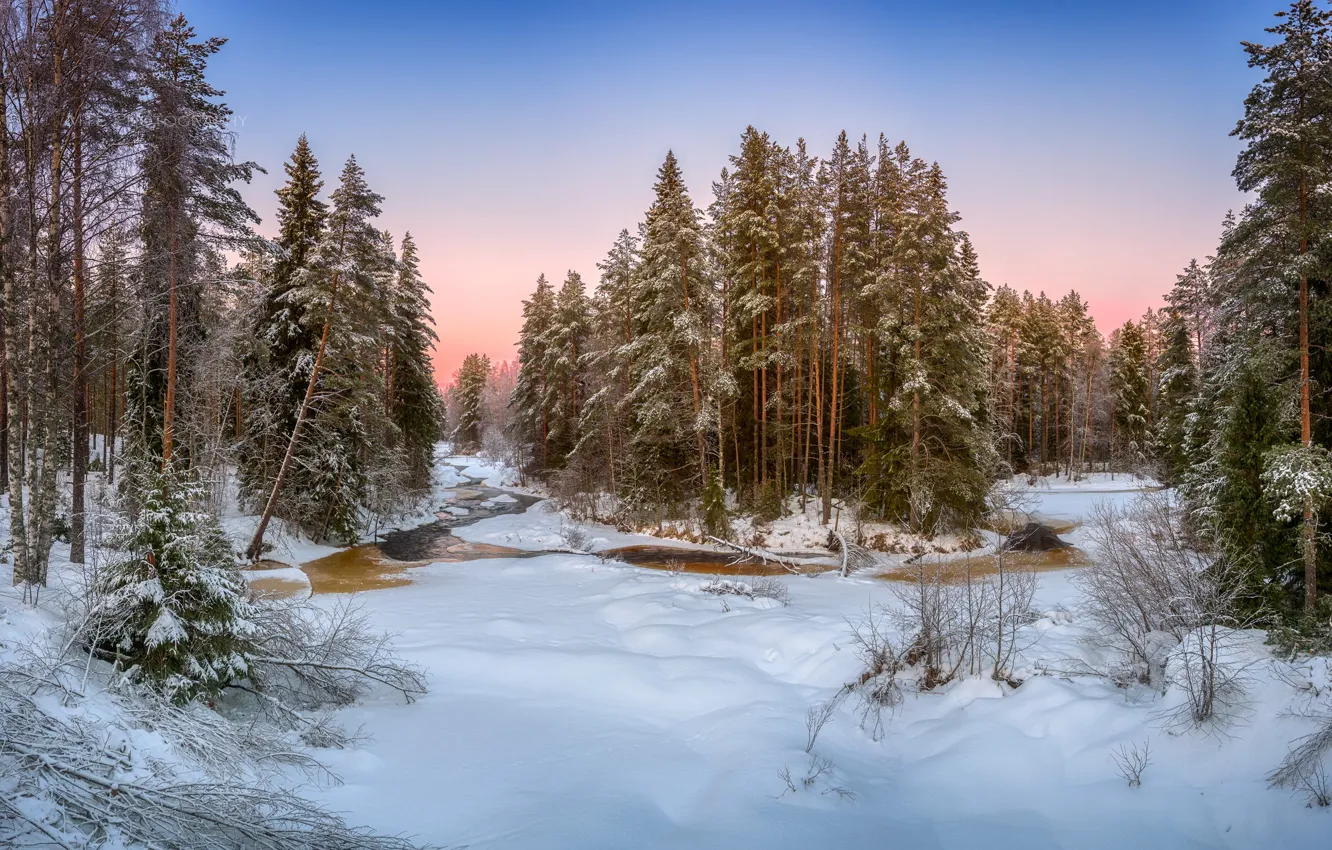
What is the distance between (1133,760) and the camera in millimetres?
6395

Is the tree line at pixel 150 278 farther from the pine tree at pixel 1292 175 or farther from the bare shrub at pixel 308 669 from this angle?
the pine tree at pixel 1292 175

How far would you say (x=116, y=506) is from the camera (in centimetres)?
813

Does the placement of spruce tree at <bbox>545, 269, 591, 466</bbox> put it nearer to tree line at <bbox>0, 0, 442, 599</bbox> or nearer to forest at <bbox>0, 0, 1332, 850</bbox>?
forest at <bbox>0, 0, 1332, 850</bbox>

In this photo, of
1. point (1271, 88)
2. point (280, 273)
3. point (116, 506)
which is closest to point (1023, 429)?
point (1271, 88)

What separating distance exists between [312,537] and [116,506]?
1594 centimetres

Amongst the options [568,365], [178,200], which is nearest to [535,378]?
[568,365]

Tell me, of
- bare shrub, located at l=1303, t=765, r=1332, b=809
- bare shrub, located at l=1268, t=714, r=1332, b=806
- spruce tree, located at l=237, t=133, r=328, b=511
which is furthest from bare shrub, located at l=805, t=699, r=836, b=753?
spruce tree, located at l=237, t=133, r=328, b=511

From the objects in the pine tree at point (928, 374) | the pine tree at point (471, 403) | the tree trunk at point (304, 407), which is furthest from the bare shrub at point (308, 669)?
the pine tree at point (471, 403)

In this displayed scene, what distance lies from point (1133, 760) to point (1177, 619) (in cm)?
278

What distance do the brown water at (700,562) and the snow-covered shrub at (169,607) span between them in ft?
40.5

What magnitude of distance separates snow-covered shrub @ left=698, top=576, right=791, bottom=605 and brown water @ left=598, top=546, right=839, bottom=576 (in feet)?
10.5

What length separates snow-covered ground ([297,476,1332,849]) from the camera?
5562mm

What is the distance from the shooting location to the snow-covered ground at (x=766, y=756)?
18.2 ft

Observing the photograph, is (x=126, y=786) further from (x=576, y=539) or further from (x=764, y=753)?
(x=576, y=539)
